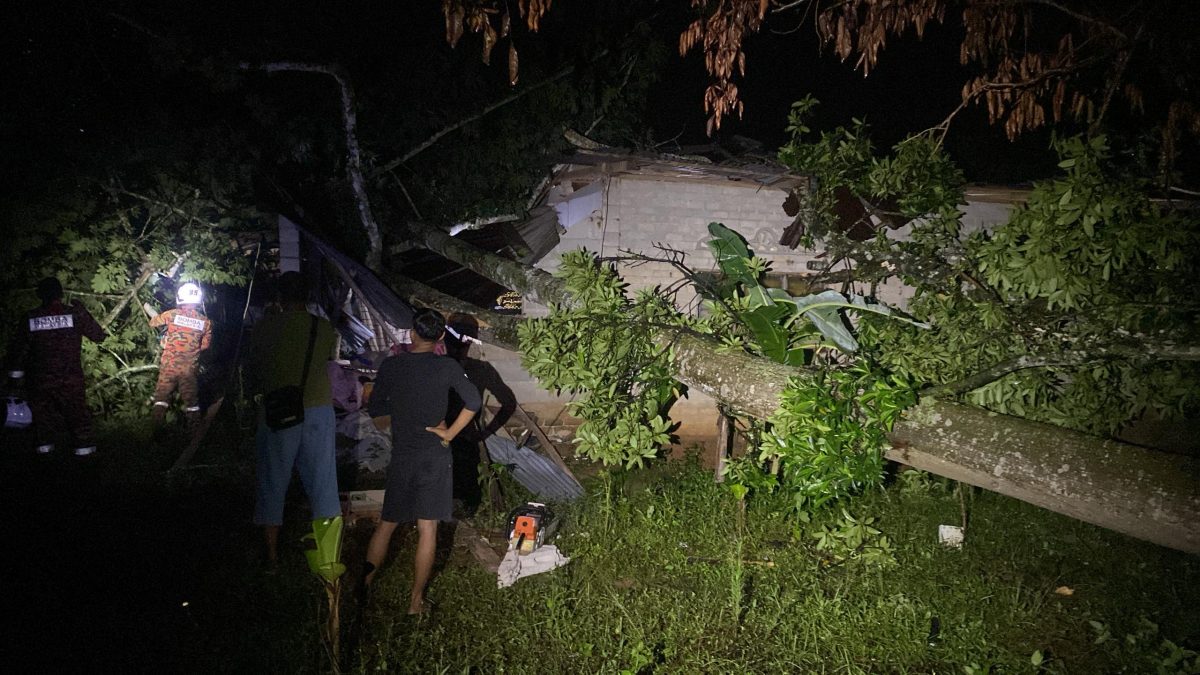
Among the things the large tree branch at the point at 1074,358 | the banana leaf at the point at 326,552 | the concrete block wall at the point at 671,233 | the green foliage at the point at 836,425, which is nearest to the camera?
the banana leaf at the point at 326,552

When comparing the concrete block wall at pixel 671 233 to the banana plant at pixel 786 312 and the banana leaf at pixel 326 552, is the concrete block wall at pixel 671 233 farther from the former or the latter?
the banana leaf at pixel 326 552

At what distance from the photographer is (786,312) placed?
4.00 meters

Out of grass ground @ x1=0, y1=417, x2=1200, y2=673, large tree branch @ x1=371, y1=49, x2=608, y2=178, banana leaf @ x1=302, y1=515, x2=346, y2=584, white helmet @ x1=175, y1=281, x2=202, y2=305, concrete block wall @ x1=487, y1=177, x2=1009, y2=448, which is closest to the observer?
banana leaf @ x1=302, y1=515, x2=346, y2=584

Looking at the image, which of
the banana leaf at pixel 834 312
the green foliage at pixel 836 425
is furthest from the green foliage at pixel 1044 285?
the green foliage at pixel 836 425

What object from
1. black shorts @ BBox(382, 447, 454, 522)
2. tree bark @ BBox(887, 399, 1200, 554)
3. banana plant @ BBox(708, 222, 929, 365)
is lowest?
black shorts @ BBox(382, 447, 454, 522)

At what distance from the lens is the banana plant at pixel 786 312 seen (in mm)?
3738

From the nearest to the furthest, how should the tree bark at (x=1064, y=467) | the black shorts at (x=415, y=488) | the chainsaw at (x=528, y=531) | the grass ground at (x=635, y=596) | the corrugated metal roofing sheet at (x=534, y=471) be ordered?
1. the tree bark at (x=1064, y=467)
2. the grass ground at (x=635, y=596)
3. the black shorts at (x=415, y=488)
4. the chainsaw at (x=528, y=531)
5. the corrugated metal roofing sheet at (x=534, y=471)

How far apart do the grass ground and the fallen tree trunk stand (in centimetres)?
97

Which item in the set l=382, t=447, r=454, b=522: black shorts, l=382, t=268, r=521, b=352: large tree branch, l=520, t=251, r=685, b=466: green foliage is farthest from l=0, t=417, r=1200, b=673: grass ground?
l=382, t=268, r=521, b=352: large tree branch

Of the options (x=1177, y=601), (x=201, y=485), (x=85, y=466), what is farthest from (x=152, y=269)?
(x=1177, y=601)

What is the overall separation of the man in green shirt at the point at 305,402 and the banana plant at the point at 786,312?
2.76 metres

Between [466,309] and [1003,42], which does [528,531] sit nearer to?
[466,309]

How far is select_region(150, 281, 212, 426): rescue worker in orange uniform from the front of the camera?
6191mm

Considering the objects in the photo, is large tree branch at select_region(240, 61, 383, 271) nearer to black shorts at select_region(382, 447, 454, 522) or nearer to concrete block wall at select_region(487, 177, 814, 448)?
concrete block wall at select_region(487, 177, 814, 448)
